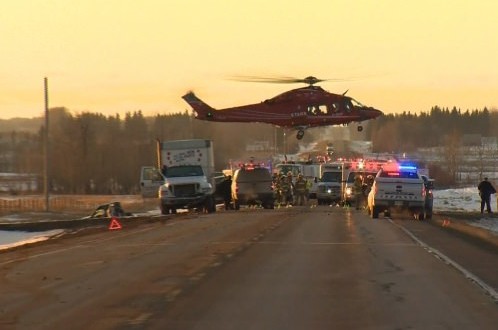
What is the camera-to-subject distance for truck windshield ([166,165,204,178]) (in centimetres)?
3894

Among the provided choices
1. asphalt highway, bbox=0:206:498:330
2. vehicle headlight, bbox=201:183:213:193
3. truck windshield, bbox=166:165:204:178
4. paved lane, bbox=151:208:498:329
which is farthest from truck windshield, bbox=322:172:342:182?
paved lane, bbox=151:208:498:329

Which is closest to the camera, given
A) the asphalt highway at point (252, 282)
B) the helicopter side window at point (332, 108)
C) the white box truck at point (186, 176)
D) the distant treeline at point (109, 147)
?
the asphalt highway at point (252, 282)

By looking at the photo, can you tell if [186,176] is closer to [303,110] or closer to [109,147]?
[303,110]

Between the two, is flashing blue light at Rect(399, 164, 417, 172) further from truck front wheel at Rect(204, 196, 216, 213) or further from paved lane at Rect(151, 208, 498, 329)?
paved lane at Rect(151, 208, 498, 329)

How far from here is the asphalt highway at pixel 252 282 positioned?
9.54 meters

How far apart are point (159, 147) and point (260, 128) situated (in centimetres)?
8136

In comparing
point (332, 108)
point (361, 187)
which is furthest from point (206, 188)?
point (332, 108)

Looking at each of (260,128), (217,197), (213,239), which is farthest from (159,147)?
(260,128)

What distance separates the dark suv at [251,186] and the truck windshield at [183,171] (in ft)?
12.4

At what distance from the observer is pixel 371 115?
162ft

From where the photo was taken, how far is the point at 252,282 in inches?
503

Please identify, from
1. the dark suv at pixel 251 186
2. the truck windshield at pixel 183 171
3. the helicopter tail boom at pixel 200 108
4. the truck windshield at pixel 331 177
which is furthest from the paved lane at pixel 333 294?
the truck windshield at pixel 331 177

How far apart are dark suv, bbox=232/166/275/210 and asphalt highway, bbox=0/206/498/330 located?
64.8ft

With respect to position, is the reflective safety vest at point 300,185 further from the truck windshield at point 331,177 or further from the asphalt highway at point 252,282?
the asphalt highway at point 252,282
